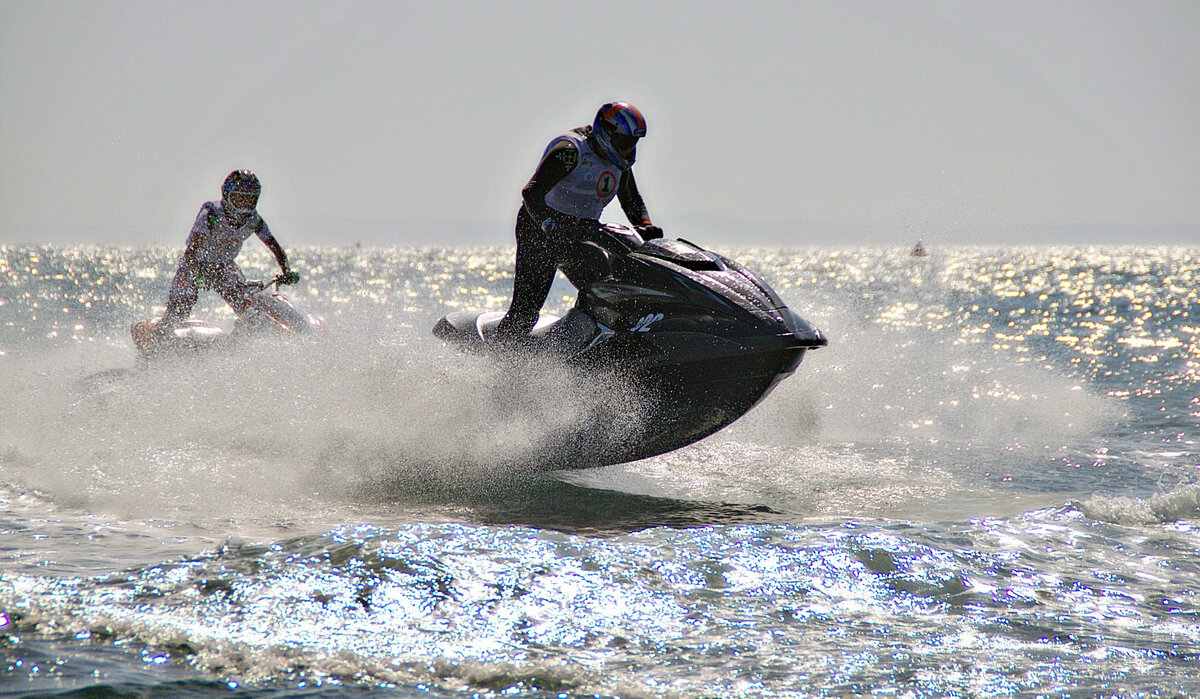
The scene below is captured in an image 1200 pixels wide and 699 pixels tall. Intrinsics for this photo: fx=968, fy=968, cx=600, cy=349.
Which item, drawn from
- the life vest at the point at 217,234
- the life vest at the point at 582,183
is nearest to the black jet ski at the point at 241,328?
the life vest at the point at 217,234

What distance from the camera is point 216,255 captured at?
758cm

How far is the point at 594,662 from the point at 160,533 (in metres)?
2.42

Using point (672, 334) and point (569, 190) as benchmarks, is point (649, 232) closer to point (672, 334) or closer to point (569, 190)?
point (569, 190)

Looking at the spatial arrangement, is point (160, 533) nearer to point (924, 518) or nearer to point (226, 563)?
point (226, 563)

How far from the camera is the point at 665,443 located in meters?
5.85

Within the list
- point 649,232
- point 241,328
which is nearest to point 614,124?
point 649,232

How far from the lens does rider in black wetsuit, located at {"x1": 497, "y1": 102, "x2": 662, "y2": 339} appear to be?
559 cm

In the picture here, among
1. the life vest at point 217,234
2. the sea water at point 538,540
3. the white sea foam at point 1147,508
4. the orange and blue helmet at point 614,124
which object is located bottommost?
the sea water at point 538,540

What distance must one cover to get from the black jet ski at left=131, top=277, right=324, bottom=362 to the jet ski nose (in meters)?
3.70

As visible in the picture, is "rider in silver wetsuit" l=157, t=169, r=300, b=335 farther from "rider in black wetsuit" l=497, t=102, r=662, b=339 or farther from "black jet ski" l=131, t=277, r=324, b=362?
"rider in black wetsuit" l=497, t=102, r=662, b=339

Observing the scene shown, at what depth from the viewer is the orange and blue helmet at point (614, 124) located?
557 cm

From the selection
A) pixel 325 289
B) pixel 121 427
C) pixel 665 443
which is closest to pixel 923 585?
pixel 665 443

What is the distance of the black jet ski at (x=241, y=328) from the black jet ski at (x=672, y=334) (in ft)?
7.57

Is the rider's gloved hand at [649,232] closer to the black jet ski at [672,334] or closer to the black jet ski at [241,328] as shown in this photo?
the black jet ski at [672,334]
